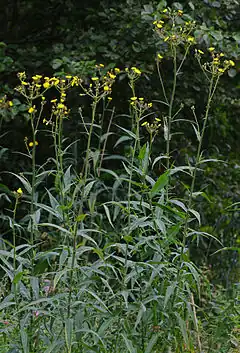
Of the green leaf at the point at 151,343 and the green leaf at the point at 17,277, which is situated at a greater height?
the green leaf at the point at 17,277

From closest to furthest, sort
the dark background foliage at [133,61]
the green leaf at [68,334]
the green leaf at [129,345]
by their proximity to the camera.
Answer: the green leaf at [68,334] → the green leaf at [129,345] → the dark background foliage at [133,61]

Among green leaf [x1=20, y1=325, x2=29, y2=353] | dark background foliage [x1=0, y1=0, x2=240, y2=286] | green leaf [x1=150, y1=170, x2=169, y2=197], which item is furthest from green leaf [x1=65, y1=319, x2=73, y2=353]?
dark background foliage [x1=0, y1=0, x2=240, y2=286]

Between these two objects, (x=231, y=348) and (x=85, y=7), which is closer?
(x=231, y=348)

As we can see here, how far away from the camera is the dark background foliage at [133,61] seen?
602 cm

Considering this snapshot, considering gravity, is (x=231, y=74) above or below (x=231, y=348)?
above

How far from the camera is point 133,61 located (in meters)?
6.11

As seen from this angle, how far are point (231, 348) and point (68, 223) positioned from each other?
1529mm

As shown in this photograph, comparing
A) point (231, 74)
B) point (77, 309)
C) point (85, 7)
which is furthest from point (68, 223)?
point (85, 7)

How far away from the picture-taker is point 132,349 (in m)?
3.52

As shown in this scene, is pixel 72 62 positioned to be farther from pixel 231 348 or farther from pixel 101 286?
pixel 231 348

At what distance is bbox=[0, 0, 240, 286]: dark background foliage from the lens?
602 centimetres

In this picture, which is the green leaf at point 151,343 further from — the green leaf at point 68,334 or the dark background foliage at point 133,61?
the dark background foliage at point 133,61

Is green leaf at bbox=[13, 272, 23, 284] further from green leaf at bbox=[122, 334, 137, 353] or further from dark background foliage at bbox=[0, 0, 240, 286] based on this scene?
dark background foliage at bbox=[0, 0, 240, 286]

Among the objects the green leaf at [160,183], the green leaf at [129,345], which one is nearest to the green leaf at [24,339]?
the green leaf at [129,345]
